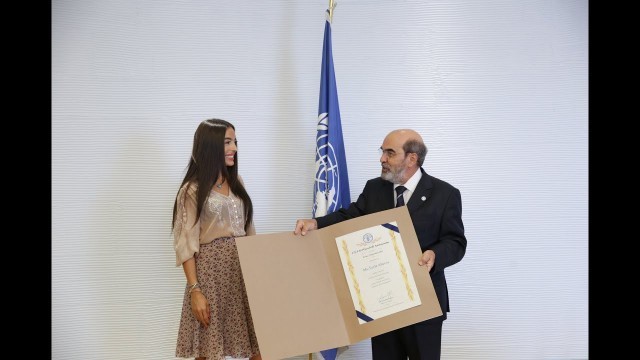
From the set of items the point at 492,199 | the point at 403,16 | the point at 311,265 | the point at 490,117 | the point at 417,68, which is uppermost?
the point at 403,16

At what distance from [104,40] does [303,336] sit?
7.81 feet

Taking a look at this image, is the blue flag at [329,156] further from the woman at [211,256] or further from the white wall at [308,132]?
the woman at [211,256]

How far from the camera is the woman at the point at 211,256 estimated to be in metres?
2.49

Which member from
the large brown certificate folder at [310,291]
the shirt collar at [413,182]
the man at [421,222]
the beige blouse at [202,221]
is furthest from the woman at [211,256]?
the shirt collar at [413,182]

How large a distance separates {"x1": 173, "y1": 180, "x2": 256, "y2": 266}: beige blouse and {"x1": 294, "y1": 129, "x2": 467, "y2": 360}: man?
32 centimetres

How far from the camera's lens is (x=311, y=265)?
2.42 m

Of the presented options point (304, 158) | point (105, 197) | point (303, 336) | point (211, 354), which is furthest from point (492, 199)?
point (105, 197)

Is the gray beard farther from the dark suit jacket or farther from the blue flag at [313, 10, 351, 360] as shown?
the blue flag at [313, 10, 351, 360]

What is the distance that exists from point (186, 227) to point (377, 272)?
2.85ft

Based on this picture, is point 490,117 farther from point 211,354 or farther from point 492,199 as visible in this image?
point 211,354

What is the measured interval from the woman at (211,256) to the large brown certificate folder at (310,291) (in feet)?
0.82

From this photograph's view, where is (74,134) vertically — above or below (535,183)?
above

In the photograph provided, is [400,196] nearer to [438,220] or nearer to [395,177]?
[395,177]

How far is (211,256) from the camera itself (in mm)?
2539
